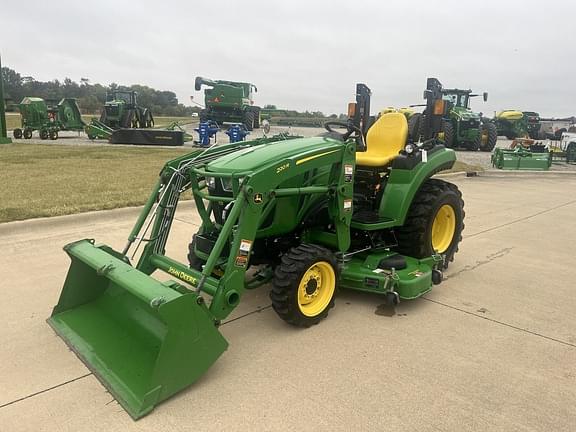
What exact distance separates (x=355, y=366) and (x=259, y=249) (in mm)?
1289

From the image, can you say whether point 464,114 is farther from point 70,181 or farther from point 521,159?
point 70,181

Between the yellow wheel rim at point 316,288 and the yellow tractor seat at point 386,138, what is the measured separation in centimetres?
125

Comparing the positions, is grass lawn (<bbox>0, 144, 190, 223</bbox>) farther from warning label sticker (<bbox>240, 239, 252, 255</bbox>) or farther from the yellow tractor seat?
warning label sticker (<bbox>240, 239, 252, 255</bbox>)

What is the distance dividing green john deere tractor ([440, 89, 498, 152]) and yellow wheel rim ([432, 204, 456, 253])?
15.5m

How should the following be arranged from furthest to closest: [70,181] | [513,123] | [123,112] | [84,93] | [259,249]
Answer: [84,93] → [513,123] → [123,112] → [70,181] → [259,249]

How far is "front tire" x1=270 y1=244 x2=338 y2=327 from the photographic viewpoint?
309 centimetres

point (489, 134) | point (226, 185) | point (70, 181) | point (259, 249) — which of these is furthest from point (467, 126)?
point (226, 185)

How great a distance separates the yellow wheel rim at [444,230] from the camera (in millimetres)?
4652

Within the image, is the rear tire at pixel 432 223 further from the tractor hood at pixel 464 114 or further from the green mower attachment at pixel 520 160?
the tractor hood at pixel 464 114

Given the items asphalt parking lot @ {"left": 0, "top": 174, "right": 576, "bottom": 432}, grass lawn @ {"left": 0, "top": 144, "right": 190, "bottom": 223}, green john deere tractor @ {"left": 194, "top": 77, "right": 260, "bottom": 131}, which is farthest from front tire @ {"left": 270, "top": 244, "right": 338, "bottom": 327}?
green john deere tractor @ {"left": 194, "top": 77, "right": 260, "bottom": 131}

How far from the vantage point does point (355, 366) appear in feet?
9.22

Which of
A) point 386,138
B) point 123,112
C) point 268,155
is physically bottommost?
point 268,155

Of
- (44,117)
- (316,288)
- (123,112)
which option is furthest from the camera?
(123,112)

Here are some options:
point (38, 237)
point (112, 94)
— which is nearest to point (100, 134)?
point (112, 94)
